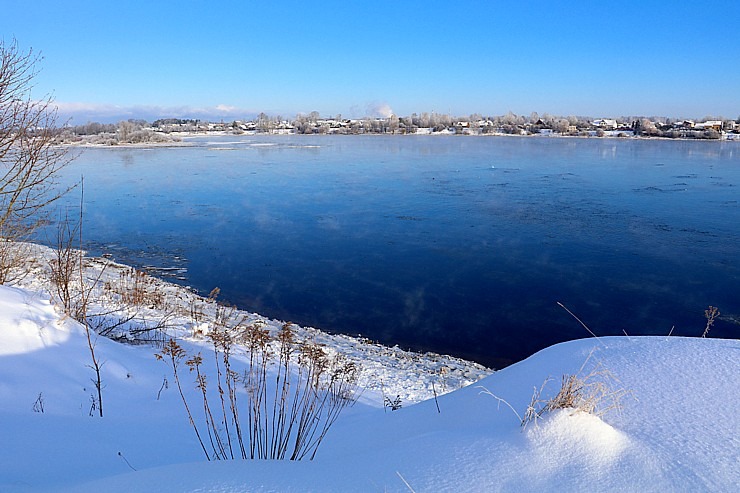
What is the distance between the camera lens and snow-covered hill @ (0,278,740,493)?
1885 millimetres

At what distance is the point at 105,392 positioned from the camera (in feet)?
12.9

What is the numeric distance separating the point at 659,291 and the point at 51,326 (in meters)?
10.5

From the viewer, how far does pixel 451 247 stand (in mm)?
13320

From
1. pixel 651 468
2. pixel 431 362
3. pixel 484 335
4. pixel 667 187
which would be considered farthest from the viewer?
pixel 667 187

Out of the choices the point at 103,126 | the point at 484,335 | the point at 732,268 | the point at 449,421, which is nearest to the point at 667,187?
the point at 732,268

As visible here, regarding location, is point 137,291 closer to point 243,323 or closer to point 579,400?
point 243,323

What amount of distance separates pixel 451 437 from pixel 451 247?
1123 cm

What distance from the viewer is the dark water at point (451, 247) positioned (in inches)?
361

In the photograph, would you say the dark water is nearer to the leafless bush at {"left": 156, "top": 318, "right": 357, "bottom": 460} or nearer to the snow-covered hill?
the leafless bush at {"left": 156, "top": 318, "right": 357, "bottom": 460}

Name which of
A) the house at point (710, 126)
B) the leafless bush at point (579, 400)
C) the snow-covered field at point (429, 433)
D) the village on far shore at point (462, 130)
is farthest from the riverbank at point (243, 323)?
the house at point (710, 126)

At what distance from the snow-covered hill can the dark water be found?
5.03 m

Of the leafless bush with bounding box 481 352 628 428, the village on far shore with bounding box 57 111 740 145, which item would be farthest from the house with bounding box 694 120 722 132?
the leafless bush with bounding box 481 352 628 428

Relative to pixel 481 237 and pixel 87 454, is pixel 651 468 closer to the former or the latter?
pixel 87 454

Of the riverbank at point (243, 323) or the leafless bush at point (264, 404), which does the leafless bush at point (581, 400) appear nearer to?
the leafless bush at point (264, 404)
